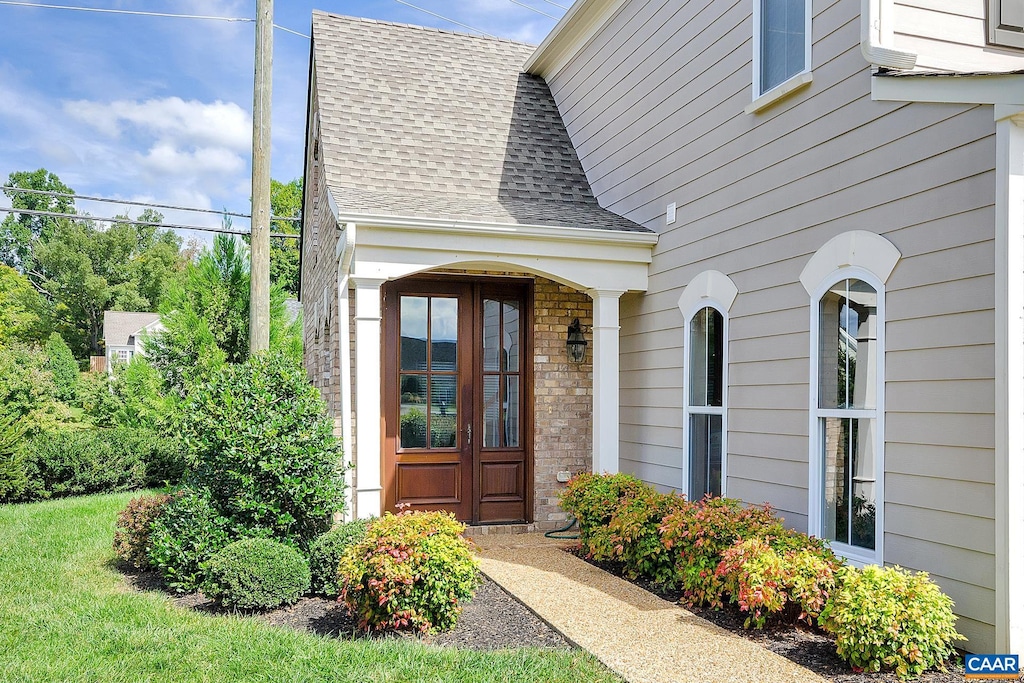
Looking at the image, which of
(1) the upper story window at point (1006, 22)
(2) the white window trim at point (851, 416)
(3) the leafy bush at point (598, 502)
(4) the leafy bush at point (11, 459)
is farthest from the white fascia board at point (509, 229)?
(4) the leafy bush at point (11, 459)

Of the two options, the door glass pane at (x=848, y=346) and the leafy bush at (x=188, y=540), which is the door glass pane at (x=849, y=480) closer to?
the door glass pane at (x=848, y=346)

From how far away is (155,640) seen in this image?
14.7 ft

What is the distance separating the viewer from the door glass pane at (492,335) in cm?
830

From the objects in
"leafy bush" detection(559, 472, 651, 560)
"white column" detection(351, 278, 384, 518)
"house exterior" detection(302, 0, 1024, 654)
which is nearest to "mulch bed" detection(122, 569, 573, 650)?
"leafy bush" detection(559, 472, 651, 560)

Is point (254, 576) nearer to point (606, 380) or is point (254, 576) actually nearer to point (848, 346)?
point (606, 380)

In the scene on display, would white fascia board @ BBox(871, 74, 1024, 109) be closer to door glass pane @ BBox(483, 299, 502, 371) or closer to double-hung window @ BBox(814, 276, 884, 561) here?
double-hung window @ BBox(814, 276, 884, 561)

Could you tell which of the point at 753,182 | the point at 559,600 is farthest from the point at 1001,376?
the point at 559,600

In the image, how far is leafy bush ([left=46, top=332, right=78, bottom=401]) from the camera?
1902cm

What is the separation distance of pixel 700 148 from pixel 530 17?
16.2m

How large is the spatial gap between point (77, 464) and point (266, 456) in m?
6.97

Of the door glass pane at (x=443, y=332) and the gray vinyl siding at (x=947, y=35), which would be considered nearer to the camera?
the gray vinyl siding at (x=947, y=35)

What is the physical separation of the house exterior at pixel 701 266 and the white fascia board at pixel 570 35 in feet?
0.13

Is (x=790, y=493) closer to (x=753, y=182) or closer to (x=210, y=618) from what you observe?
(x=753, y=182)

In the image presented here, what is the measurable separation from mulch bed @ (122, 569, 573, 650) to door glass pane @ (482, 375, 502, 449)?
2449 millimetres
